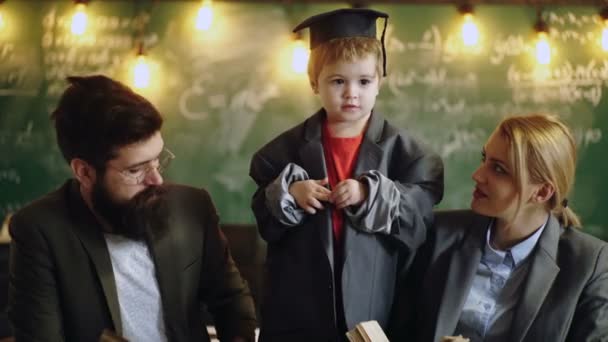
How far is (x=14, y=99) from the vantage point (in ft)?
13.8

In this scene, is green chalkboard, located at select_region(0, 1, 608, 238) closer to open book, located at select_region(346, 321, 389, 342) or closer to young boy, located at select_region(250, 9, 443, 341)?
young boy, located at select_region(250, 9, 443, 341)

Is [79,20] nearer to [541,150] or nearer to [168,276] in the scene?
[168,276]

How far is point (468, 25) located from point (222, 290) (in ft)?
9.09

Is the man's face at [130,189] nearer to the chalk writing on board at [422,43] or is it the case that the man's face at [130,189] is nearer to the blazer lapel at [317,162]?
the blazer lapel at [317,162]

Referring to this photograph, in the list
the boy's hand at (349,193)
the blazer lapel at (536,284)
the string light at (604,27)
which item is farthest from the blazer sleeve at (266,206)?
the string light at (604,27)

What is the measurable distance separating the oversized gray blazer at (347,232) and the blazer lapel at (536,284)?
28 centimetres

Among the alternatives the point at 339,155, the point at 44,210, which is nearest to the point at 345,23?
the point at 339,155

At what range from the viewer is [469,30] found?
4172 millimetres

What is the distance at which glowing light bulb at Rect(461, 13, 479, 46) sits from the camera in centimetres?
417

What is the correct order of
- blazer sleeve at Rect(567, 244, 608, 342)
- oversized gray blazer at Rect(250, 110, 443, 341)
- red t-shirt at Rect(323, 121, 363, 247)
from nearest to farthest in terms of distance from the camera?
1. blazer sleeve at Rect(567, 244, 608, 342)
2. oversized gray blazer at Rect(250, 110, 443, 341)
3. red t-shirt at Rect(323, 121, 363, 247)

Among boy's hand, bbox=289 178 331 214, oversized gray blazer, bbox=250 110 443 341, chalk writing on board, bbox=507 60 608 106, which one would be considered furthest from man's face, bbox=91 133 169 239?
chalk writing on board, bbox=507 60 608 106

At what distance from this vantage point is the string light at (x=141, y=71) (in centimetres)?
413

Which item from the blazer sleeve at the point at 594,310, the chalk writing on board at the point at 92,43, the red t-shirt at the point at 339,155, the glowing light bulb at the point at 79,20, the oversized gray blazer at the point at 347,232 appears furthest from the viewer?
the chalk writing on board at the point at 92,43

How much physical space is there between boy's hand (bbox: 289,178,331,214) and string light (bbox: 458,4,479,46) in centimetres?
274
